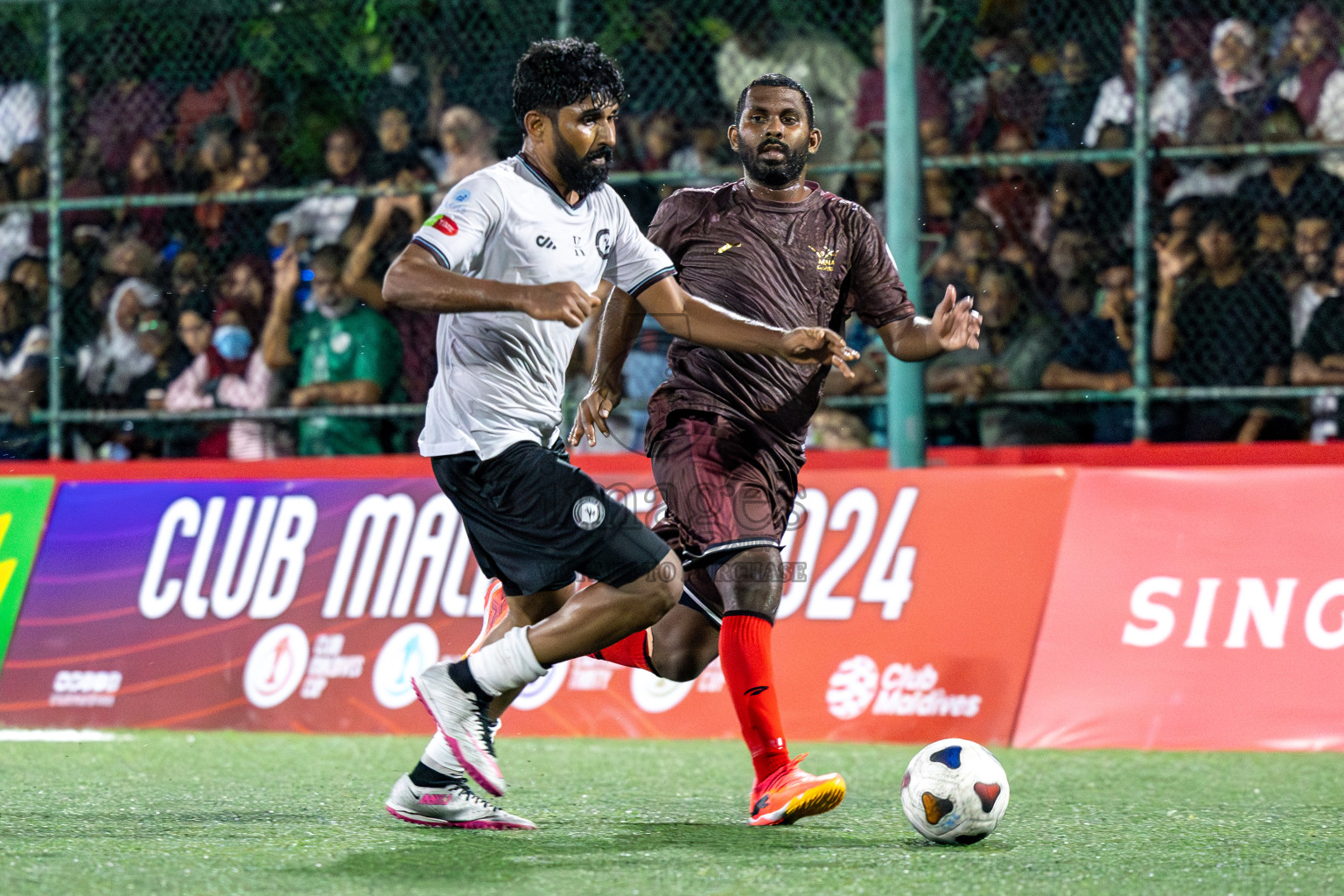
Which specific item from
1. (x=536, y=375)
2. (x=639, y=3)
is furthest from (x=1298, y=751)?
(x=639, y=3)

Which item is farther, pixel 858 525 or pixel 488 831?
pixel 858 525

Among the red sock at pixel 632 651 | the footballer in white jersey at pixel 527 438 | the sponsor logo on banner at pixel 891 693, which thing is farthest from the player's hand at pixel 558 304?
the sponsor logo on banner at pixel 891 693

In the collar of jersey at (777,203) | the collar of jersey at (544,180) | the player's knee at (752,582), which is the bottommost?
the player's knee at (752,582)

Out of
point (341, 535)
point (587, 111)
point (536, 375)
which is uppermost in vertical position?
point (587, 111)

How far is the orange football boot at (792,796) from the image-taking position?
4703mm

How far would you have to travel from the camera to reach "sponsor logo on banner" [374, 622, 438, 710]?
25.7ft

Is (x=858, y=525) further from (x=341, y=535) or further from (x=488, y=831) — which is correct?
(x=488, y=831)

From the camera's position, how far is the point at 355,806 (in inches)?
202

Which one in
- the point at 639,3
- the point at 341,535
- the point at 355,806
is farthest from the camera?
the point at 639,3

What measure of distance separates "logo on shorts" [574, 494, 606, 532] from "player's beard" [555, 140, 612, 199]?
33.7 inches

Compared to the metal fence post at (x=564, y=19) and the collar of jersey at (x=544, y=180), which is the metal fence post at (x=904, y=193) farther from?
the collar of jersey at (x=544, y=180)

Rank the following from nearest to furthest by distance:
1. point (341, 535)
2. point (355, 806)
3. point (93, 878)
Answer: point (93, 878)
point (355, 806)
point (341, 535)

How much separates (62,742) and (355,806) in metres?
2.81

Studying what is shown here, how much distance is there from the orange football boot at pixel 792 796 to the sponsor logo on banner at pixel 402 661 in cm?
321
